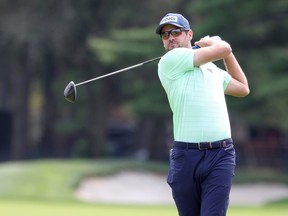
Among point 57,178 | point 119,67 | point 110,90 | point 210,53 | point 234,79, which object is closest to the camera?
point 210,53

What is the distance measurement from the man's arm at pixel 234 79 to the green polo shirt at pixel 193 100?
35cm

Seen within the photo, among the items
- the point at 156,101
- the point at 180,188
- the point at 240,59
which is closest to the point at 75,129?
the point at 156,101

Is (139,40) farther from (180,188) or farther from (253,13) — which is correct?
(180,188)

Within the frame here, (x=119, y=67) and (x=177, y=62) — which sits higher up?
(x=119, y=67)

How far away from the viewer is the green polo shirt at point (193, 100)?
19.2 ft

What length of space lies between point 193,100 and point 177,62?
0.27 metres

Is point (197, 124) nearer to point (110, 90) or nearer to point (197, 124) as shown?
point (197, 124)

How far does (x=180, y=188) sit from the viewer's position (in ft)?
19.6

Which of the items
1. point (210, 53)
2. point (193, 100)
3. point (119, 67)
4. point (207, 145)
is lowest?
point (207, 145)

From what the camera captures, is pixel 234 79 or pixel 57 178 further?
pixel 57 178

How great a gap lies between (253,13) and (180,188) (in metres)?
18.0

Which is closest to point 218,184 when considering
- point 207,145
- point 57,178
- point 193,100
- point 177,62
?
point 207,145

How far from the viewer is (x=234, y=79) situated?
6.35 metres

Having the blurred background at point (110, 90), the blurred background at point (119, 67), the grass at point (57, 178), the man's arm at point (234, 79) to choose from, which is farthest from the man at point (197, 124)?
the blurred background at point (119, 67)
